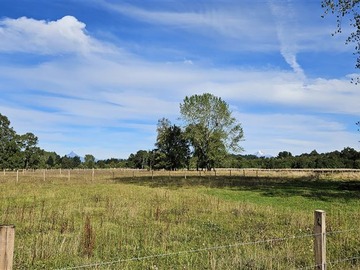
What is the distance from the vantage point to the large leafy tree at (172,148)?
9681 cm

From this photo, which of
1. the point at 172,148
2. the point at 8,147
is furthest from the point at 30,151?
the point at 172,148

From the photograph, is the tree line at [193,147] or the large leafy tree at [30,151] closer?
the tree line at [193,147]

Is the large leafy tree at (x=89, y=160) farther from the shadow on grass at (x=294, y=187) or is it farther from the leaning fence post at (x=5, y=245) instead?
the leaning fence post at (x=5, y=245)

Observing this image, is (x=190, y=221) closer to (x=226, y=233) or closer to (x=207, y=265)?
(x=226, y=233)

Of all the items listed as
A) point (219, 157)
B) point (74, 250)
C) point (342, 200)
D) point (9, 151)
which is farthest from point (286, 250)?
point (9, 151)

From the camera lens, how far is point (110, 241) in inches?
408

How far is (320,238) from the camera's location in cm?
611

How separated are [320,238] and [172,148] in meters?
93.5

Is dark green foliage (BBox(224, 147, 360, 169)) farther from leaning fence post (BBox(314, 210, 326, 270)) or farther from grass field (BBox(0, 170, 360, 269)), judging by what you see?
leaning fence post (BBox(314, 210, 326, 270))

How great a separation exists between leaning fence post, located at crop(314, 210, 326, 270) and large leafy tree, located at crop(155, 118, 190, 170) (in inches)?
3527

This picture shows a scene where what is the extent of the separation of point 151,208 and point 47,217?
5074mm

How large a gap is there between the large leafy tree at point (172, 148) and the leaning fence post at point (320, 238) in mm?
89577

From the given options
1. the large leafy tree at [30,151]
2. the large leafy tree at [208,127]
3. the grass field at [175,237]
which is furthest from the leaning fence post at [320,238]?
the large leafy tree at [30,151]

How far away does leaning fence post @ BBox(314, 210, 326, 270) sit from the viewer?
20.0 feet
